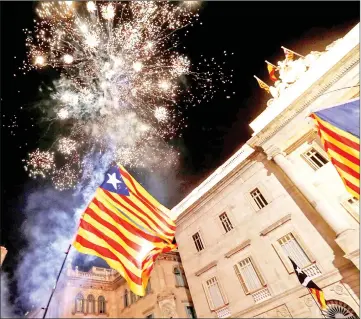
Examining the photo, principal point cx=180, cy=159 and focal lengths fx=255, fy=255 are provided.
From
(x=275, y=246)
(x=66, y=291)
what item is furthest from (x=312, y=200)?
(x=66, y=291)

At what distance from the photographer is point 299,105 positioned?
16.4 m

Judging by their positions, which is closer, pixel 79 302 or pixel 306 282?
pixel 306 282

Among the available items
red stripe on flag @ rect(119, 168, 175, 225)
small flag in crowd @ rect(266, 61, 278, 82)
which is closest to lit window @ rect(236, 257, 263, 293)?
red stripe on flag @ rect(119, 168, 175, 225)

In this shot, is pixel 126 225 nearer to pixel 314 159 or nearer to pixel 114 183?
pixel 114 183

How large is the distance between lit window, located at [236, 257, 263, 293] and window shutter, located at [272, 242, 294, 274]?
1.85m

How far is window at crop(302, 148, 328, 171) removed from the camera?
50.8ft

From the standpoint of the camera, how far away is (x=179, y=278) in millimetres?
26375

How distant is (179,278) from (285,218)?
608 inches

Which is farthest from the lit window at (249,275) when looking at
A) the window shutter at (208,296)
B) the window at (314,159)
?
the window at (314,159)

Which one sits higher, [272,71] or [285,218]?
[272,71]

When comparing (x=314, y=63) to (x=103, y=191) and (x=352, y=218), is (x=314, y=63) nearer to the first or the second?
(x=352, y=218)

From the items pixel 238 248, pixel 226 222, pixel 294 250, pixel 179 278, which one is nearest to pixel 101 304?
pixel 179 278

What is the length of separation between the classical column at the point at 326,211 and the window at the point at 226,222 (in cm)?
565

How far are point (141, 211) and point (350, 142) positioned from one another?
23.4ft
